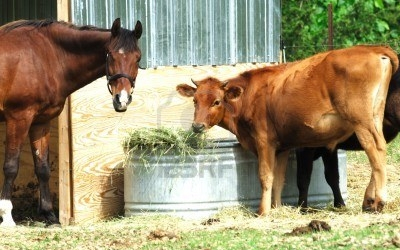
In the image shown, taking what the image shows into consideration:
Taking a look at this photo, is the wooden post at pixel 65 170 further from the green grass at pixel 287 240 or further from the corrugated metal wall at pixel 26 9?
the green grass at pixel 287 240

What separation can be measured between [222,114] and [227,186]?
83cm

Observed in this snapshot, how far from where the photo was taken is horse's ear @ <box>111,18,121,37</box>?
1149cm

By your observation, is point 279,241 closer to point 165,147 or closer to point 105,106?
point 165,147

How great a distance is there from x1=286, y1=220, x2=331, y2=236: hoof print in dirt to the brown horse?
2716 mm

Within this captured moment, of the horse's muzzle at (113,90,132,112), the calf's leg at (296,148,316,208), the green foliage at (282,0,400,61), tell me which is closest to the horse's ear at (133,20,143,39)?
the horse's muzzle at (113,90,132,112)

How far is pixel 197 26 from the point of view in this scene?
1318cm

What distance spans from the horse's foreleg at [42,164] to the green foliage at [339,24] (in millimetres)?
10589

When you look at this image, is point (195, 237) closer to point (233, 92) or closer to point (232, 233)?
point (232, 233)

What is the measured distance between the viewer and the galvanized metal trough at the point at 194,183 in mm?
11789

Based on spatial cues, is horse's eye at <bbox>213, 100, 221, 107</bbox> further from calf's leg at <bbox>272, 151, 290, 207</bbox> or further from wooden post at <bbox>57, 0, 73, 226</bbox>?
wooden post at <bbox>57, 0, 73, 226</bbox>

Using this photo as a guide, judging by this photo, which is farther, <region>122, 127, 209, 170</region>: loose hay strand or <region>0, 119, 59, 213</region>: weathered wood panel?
<region>0, 119, 59, 213</region>: weathered wood panel

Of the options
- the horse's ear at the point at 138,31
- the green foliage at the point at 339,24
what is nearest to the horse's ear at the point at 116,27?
the horse's ear at the point at 138,31

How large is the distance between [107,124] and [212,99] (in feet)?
4.64

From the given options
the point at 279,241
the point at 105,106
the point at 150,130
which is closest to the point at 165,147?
the point at 150,130
